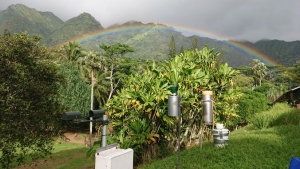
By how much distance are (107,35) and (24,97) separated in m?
68.5

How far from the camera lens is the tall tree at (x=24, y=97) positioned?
22.4ft

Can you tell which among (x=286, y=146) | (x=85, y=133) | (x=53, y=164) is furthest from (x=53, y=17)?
(x=286, y=146)

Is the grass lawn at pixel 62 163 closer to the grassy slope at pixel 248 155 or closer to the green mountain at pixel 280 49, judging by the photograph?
the grassy slope at pixel 248 155

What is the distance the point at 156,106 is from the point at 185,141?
6.79 ft

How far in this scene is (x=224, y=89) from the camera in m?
8.26

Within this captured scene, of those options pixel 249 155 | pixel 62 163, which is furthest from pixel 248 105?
pixel 249 155

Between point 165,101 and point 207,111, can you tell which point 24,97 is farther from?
point 207,111

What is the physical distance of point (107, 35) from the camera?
73.6 meters

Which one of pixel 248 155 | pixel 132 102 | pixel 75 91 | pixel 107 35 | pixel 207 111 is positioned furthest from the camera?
pixel 107 35

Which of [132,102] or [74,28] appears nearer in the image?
[132,102]

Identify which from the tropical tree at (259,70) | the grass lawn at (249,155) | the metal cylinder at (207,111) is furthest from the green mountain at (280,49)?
the metal cylinder at (207,111)

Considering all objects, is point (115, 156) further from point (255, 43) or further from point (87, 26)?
point (255, 43)

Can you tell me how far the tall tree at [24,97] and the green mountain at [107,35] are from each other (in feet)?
187

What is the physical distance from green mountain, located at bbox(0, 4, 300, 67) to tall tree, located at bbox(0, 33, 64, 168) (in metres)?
56.9
